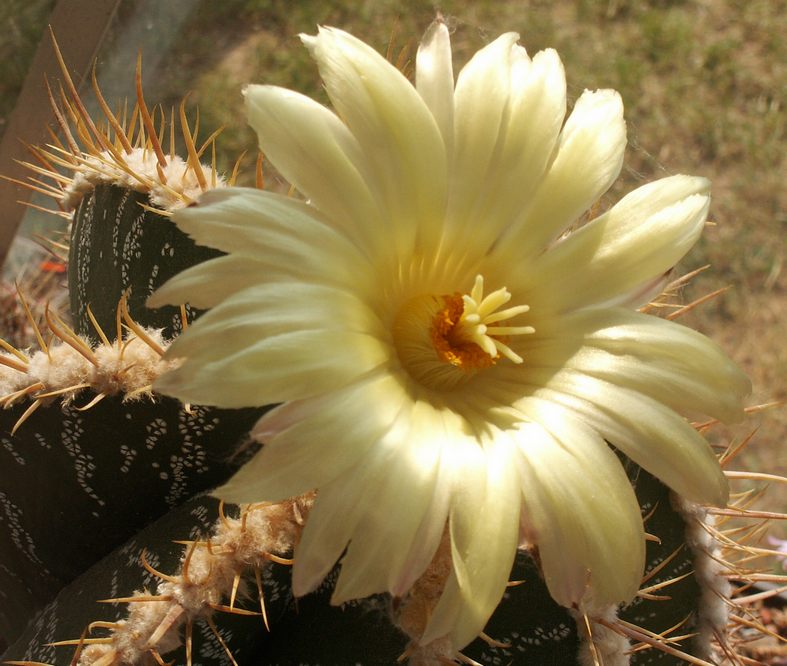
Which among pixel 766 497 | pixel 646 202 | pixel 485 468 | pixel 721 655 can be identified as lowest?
pixel 766 497

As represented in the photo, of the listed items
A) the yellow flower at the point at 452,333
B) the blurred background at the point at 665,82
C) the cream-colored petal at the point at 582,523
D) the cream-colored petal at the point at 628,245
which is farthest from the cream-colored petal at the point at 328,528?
the blurred background at the point at 665,82

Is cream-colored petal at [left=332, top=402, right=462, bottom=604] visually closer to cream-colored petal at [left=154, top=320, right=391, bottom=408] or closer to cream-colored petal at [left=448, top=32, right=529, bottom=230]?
cream-colored petal at [left=154, top=320, right=391, bottom=408]

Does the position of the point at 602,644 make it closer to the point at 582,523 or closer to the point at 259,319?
the point at 582,523

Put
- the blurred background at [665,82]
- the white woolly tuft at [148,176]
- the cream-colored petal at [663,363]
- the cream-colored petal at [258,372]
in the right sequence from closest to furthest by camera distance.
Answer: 1. the cream-colored petal at [258,372]
2. the cream-colored petal at [663,363]
3. the white woolly tuft at [148,176]
4. the blurred background at [665,82]

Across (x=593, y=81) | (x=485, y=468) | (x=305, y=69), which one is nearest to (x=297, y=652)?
A: (x=485, y=468)

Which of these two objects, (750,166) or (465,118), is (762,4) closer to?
(750,166)

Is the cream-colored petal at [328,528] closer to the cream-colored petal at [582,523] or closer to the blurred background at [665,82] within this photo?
the cream-colored petal at [582,523]
